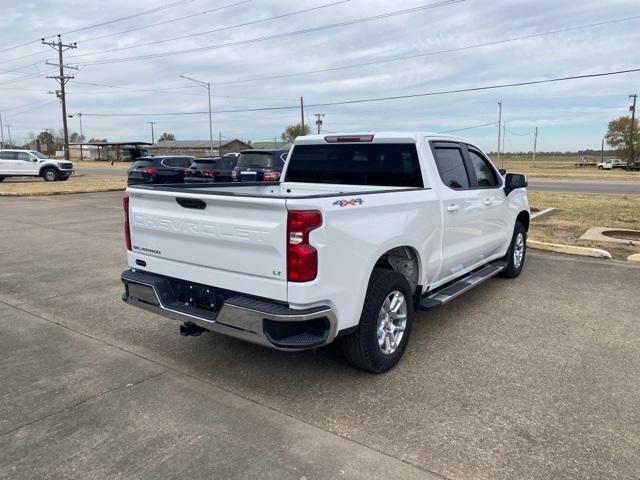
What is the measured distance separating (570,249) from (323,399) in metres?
6.47

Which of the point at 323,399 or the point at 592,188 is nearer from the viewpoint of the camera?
the point at 323,399

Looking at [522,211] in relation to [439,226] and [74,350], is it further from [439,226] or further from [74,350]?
[74,350]

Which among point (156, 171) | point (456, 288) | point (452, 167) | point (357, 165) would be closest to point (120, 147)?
point (156, 171)

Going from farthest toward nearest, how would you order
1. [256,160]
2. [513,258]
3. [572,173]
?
1. [572,173]
2. [256,160]
3. [513,258]

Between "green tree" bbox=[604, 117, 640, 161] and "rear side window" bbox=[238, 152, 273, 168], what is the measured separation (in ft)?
238

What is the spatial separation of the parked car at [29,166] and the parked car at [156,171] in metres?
10.2

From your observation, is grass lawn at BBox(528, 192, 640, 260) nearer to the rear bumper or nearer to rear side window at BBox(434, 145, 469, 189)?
rear side window at BBox(434, 145, 469, 189)

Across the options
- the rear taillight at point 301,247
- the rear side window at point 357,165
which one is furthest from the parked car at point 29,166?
the rear taillight at point 301,247

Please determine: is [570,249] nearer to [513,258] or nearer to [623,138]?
[513,258]

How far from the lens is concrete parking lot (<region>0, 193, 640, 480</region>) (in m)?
2.90

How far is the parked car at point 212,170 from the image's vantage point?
727 inches

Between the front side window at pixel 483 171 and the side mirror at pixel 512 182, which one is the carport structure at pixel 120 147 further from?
the front side window at pixel 483 171

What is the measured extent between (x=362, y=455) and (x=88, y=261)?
6447mm

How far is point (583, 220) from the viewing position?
40.1ft
